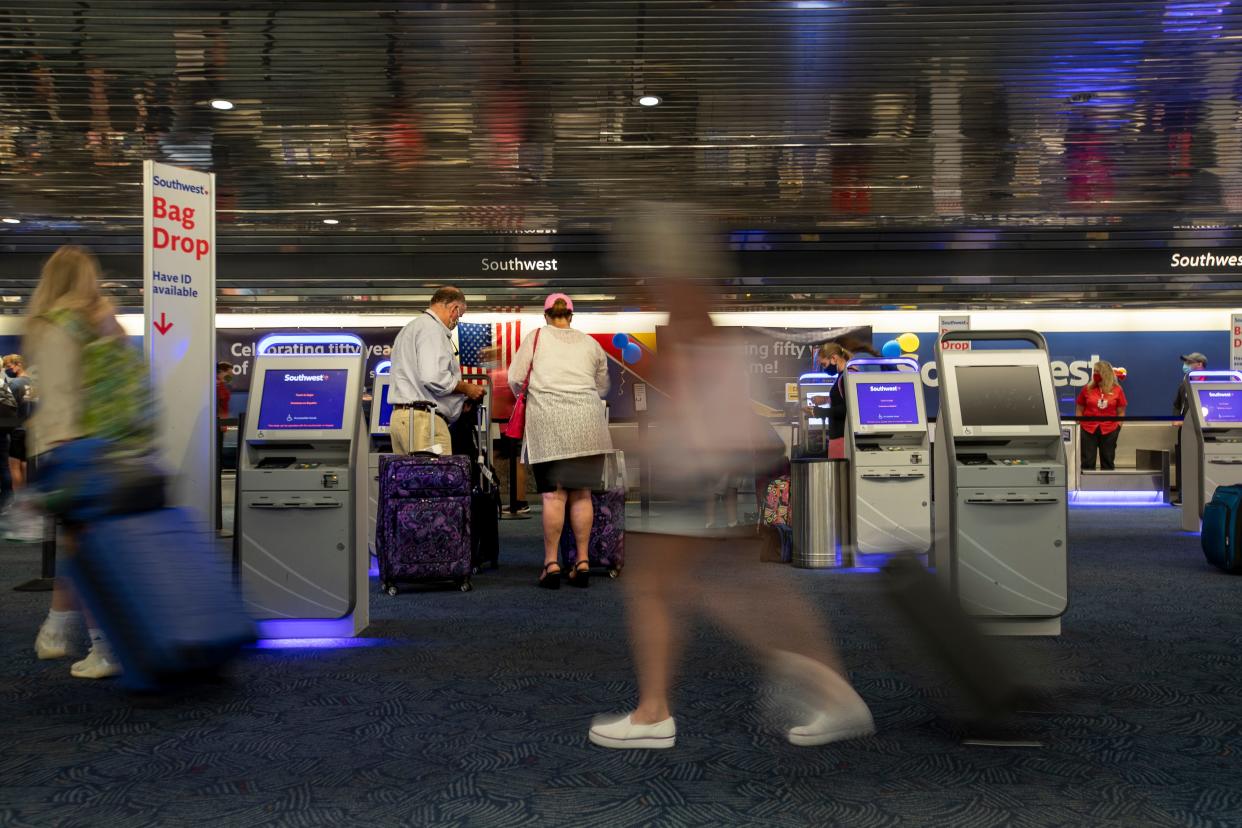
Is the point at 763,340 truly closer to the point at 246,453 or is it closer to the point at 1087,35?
the point at 1087,35

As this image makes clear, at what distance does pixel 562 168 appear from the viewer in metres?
11.0

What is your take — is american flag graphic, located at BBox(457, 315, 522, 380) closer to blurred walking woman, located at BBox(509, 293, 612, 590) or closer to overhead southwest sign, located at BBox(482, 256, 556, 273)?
overhead southwest sign, located at BBox(482, 256, 556, 273)

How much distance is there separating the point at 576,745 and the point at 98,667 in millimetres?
2159

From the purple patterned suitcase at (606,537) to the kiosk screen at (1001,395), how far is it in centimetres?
257

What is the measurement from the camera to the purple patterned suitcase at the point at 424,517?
632cm

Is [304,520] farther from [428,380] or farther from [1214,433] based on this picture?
[1214,433]

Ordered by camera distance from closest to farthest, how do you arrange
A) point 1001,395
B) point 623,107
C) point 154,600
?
point 154,600
point 1001,395
point 623,107

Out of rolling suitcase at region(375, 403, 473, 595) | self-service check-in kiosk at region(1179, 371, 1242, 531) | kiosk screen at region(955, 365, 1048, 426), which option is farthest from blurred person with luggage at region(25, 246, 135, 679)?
self-service check-in kiosk at region(1179, 371, 1242, 531)

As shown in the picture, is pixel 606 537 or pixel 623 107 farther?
pixel 623 107

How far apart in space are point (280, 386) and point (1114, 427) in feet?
45.7

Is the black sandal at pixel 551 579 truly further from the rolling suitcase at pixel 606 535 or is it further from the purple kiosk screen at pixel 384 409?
the purple kiosk screen at pixel 384 409

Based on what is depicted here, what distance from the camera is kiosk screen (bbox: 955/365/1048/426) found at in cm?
509

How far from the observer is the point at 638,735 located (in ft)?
10.4

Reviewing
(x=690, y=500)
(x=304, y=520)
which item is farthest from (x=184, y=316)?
(x=690, y=500)
